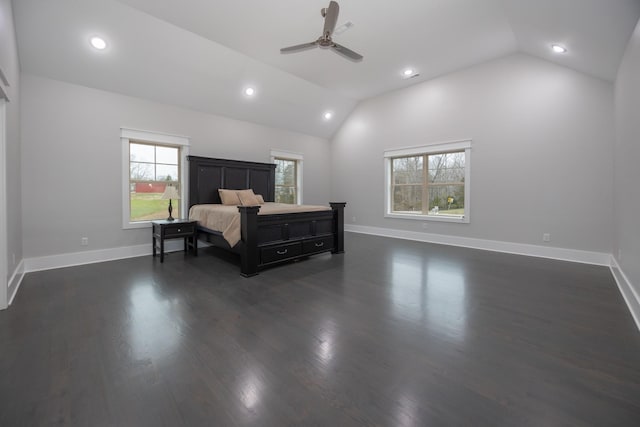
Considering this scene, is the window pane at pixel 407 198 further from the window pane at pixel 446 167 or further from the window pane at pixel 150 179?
the window pane at pixel 150 179

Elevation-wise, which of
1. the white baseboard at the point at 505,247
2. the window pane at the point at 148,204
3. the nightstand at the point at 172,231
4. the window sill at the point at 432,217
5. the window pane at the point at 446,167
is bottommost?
the white baseboard at the point at 505,247

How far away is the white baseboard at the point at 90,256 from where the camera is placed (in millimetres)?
3725

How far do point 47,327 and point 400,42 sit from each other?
216 inches

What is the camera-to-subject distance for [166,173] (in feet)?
16.6

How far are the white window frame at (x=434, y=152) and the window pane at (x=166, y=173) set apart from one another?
15.2 ft

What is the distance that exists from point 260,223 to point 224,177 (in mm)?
2397

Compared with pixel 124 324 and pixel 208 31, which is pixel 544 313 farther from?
pixel 208 31

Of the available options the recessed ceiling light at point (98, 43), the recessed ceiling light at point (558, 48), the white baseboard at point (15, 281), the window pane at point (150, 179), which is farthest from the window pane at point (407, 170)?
the white baseboard at point (15, 281)

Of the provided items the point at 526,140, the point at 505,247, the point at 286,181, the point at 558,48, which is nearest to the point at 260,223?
the point at 286,181

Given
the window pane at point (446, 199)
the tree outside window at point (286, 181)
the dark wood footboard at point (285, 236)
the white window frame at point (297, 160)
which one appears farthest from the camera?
the tree outside window at point (286, 181)

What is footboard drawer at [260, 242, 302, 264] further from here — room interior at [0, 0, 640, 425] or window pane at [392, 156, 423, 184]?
window pane at [392, 156, 423, 184]

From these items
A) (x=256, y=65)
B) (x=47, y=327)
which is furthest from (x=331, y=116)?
(x=47, y=327)

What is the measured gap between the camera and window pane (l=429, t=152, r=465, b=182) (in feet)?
18.6

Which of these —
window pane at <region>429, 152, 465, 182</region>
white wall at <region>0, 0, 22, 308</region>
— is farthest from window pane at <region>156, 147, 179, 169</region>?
window pane at <region>429, 152, 465, 182</region>
